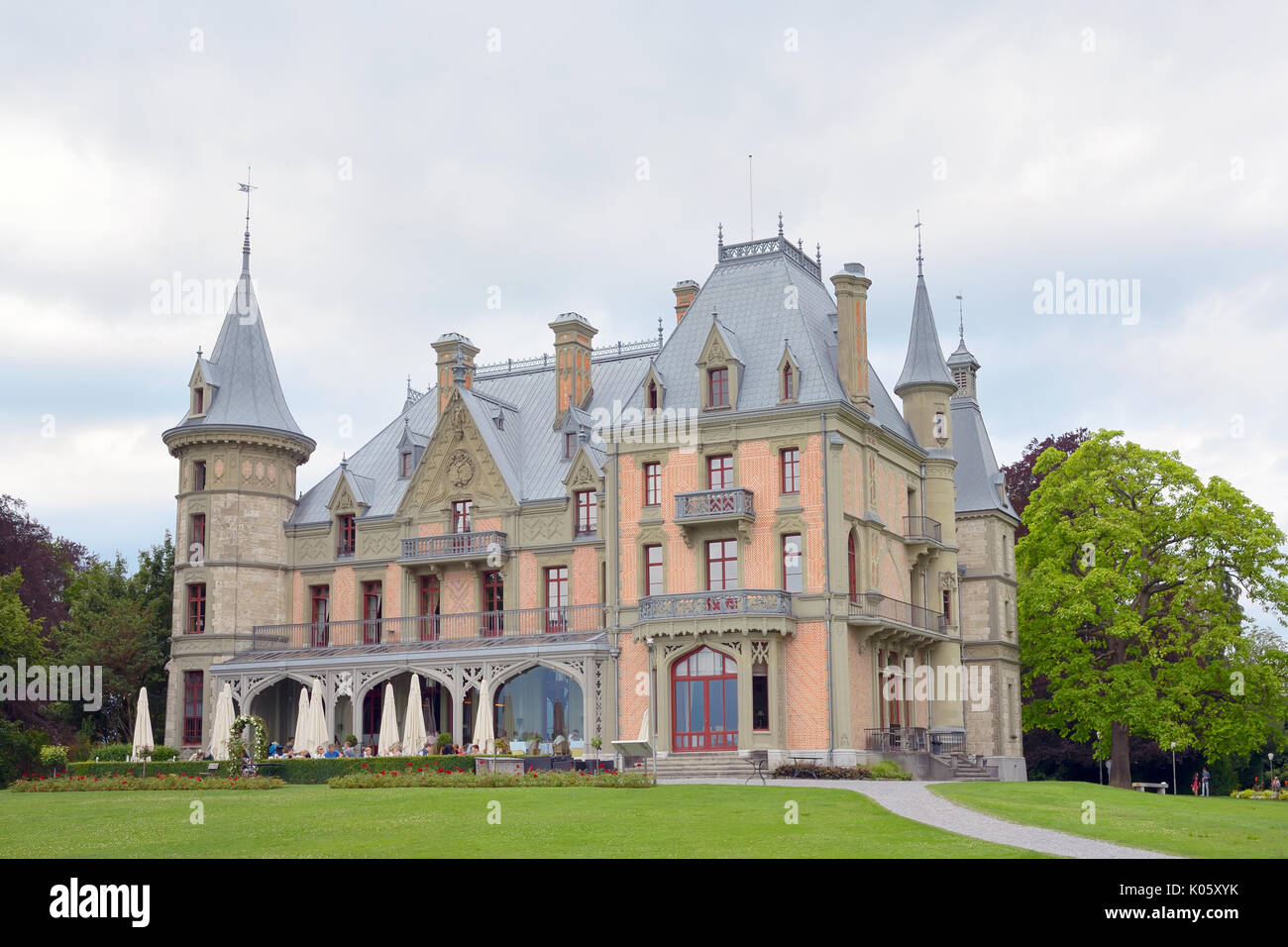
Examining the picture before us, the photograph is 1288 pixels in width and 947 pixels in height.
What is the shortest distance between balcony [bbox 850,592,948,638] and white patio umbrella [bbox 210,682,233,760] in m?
16.9

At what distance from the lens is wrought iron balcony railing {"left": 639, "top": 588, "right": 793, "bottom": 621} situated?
38188mm

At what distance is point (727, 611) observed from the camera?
38.2 m

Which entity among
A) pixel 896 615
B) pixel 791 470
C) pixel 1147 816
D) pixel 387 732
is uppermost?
pixel 791 470

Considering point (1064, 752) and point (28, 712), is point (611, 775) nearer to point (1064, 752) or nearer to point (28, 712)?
point (28, 712)

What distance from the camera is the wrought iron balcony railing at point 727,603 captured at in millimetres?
38188

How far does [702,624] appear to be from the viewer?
38.2 meters

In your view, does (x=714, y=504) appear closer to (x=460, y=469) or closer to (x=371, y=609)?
(x=460, y=469)

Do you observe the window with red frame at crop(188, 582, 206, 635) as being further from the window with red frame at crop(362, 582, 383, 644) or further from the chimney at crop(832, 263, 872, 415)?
the chimney at crop(832, 263, 872, 415)

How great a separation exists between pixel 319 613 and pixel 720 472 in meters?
16.1

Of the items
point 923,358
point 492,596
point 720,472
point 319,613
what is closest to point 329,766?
point 492,596

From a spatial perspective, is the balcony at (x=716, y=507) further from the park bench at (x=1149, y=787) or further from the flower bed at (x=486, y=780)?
the park bench at (x=1149, y=787)

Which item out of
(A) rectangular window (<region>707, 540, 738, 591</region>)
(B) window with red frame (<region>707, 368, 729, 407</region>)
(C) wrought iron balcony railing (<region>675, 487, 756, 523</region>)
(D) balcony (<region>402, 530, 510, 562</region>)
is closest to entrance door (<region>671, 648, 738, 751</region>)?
(A) rectangular window (<region>707, 540, 738, 591</region>)
